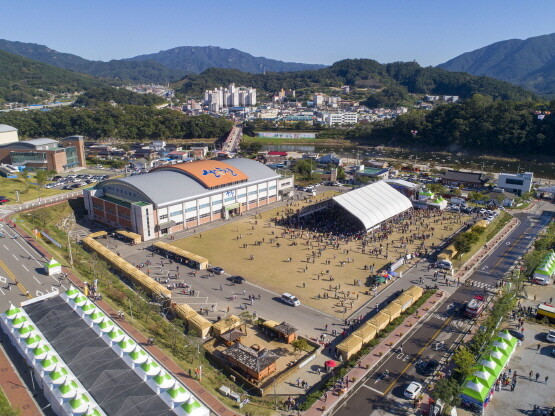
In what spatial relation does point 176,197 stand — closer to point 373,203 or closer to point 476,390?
point 373,203

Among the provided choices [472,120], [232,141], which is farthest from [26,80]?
[472,120]

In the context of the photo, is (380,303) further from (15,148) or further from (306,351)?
(15,148)

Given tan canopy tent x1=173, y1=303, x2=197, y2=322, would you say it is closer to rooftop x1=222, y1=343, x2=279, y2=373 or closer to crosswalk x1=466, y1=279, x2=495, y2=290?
rooftop x1=222, y1=343, x2=279, y2=373

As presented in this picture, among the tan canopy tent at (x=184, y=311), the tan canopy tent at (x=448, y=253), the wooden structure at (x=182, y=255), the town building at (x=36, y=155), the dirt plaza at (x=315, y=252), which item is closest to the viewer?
the tan canopy tent at (x=184, y=311)

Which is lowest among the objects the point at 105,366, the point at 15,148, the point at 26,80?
the point at 105,366

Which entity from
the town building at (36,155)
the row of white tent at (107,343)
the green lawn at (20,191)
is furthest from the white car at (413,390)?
the town building at (36,155)

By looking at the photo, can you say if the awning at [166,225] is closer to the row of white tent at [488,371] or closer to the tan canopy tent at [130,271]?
the tan canopy tent at [130,271]

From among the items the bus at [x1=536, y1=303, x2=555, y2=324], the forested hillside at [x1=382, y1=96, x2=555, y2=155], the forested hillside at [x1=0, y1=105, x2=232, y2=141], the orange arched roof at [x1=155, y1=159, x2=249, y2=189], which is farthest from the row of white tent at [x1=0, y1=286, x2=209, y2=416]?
the forested hillside at [x1=382, y1=96, x2=555, y2=155]
